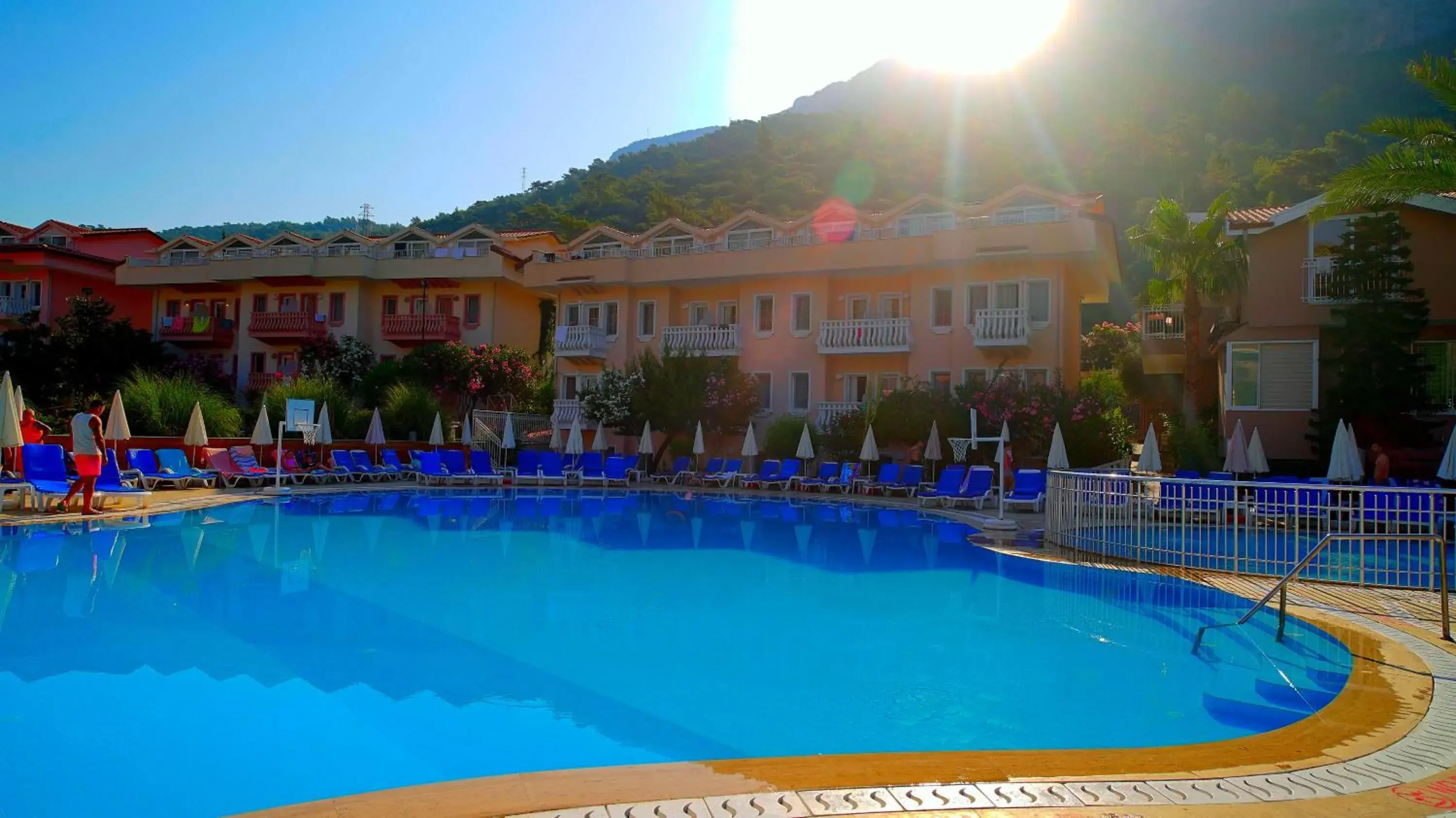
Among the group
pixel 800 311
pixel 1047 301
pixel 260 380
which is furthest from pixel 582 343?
pixel 260 380

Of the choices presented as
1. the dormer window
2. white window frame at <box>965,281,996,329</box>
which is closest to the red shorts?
white window frame at <box>965,281,996,329</box>

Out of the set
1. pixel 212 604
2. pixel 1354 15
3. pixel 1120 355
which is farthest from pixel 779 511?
pixel 1354 15

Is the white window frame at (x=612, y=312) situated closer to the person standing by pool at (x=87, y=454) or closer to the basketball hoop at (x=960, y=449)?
the basketball hoop at (x=960, y=449)

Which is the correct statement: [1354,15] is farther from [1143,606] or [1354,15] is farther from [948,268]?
[1143,606]

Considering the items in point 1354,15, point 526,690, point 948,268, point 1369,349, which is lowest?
point 526,690

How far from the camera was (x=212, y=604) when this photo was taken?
350 inches

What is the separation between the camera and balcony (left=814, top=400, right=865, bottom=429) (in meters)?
26.1

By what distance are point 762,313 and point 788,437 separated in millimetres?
5148

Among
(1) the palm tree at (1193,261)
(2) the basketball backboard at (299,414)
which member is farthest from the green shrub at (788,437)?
(2) the basketball backboard at (299,414)

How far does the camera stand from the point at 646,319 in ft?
102

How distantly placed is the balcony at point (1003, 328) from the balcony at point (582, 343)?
40.6 feet

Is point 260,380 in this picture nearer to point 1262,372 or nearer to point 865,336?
point 865,336

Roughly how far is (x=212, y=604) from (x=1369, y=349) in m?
20.9

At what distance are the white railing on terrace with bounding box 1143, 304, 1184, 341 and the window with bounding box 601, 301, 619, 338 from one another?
1675cm
